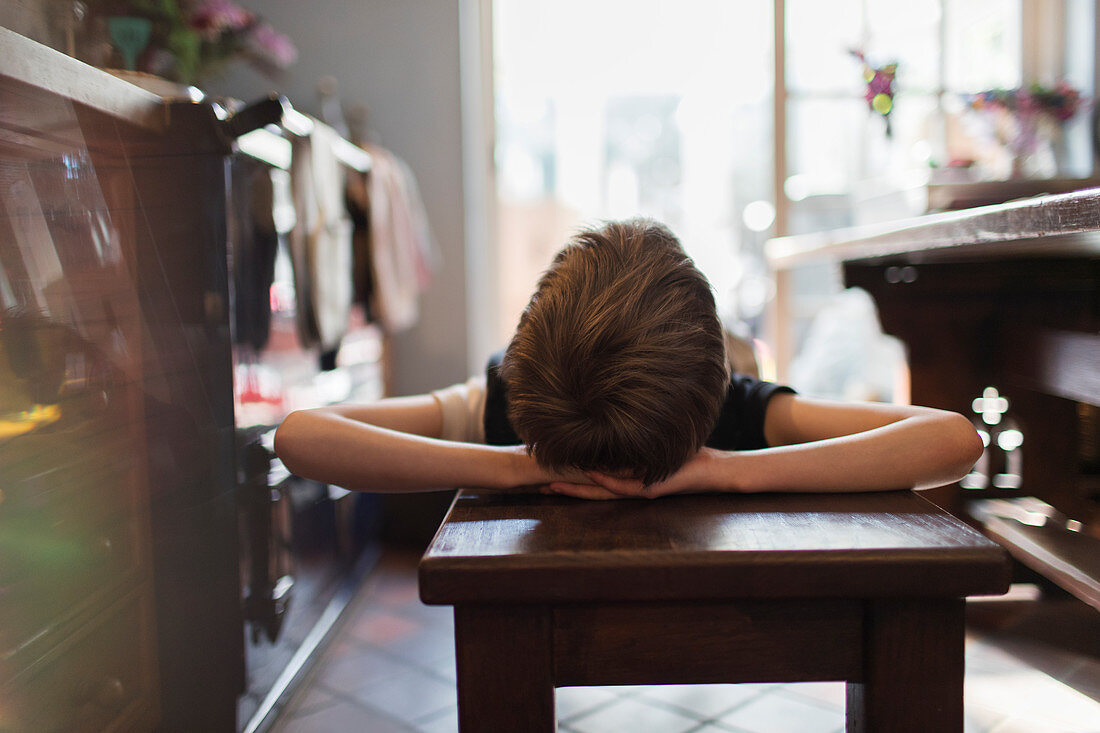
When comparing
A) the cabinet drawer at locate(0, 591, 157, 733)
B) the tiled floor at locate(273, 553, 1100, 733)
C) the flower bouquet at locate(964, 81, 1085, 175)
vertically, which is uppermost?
the flower bouquet at locate(964, 81, 1085, 175)

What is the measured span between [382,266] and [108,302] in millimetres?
1334

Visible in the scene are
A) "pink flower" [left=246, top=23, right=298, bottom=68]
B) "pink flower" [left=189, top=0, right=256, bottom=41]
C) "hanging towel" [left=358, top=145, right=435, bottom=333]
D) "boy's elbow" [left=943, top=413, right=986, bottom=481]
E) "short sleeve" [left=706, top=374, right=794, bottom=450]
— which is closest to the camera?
"boy's elbow" [left=943, top=413, right=986, bottom=481]

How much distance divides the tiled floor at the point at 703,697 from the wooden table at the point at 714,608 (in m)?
0.73

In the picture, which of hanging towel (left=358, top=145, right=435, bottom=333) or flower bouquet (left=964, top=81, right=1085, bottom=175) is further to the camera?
flower bouquet (left=964, top=81, right=1085, bottom=175)

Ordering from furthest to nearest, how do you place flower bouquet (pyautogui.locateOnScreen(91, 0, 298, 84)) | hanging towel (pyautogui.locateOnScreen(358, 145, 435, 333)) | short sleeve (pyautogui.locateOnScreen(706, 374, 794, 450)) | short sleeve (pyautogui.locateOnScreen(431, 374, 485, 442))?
hanging towel (pyautogui.locateOnScreen(358, 145, 435, 333))
flower bouquet (pyautogui.locateOnScreen(91, 0, 298, 84))
short sleeve (pyautogui.locateOnScreen(431, 374, 485, 442))
short sleeve (pyautogui.locateOnScreen(706, 374, 794, 450))

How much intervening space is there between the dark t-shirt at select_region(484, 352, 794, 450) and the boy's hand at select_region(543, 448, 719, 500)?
22 cm

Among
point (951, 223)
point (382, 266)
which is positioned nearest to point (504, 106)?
point (382, 266)

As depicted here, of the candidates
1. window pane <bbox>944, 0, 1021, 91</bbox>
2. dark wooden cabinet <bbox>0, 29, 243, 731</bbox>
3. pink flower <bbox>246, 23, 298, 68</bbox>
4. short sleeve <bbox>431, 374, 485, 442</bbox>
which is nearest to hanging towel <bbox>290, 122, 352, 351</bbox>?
pink flower <bbox>246, 23, 298, 68</bbox>

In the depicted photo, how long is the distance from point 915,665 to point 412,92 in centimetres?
262

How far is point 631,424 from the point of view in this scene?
747 millimetres

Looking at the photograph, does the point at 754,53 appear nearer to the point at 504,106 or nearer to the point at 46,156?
the point at 504,106

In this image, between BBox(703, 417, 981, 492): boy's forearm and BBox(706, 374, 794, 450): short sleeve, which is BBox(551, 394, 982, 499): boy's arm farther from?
BBox(706, 374, 794, 450): short sleeve

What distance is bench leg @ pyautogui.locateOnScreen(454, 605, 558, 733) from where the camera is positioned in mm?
677

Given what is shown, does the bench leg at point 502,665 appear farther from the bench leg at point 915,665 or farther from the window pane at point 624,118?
the window pane at point 624,118
